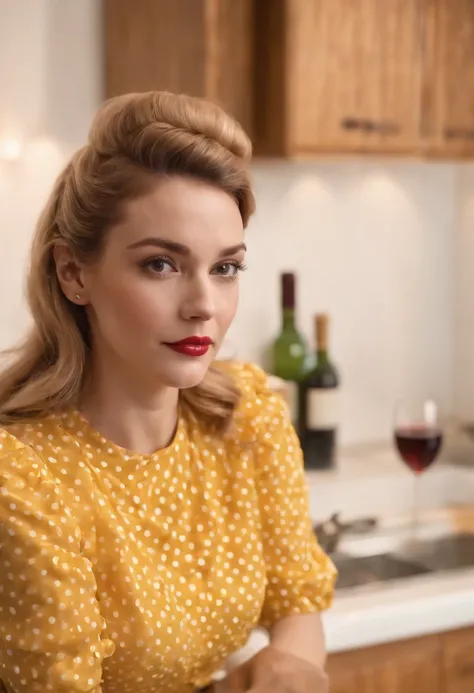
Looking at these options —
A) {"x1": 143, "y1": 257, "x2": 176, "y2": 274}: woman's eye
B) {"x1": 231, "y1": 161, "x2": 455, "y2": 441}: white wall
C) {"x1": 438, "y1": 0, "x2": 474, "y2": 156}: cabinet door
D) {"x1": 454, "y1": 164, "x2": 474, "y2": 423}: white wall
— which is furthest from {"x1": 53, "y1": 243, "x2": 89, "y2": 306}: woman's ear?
{"x1": 454, "y1": 164, "x2": 474, "y2": 423}: white wall

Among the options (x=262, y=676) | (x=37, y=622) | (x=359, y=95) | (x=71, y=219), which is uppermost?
(x=359, y=95)

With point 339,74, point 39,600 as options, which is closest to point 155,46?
point 339,74

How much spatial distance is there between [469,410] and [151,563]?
1.97 meters

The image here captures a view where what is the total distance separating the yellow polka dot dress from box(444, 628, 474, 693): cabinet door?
1.90ft

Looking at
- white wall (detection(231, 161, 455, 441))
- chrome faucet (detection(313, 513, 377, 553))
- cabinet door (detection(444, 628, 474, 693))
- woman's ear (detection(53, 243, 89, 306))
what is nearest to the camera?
woman's ear (detection(53, 243, 89, 306))

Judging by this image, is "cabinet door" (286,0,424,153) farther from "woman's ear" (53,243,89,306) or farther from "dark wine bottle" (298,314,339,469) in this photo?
"woman's ear" (53,243,89,306)

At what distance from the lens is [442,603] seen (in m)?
1.99

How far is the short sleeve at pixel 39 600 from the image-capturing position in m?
1.25

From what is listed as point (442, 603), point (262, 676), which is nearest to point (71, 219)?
A: point (262, 676)

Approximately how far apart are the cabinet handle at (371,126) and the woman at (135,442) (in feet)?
3.99

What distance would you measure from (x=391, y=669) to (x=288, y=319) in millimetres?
993

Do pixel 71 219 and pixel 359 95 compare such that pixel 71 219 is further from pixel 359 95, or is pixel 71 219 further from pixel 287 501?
pixel 359 95

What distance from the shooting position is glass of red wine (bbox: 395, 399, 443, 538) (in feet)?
7.86

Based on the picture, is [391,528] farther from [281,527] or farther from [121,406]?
[121,406]
